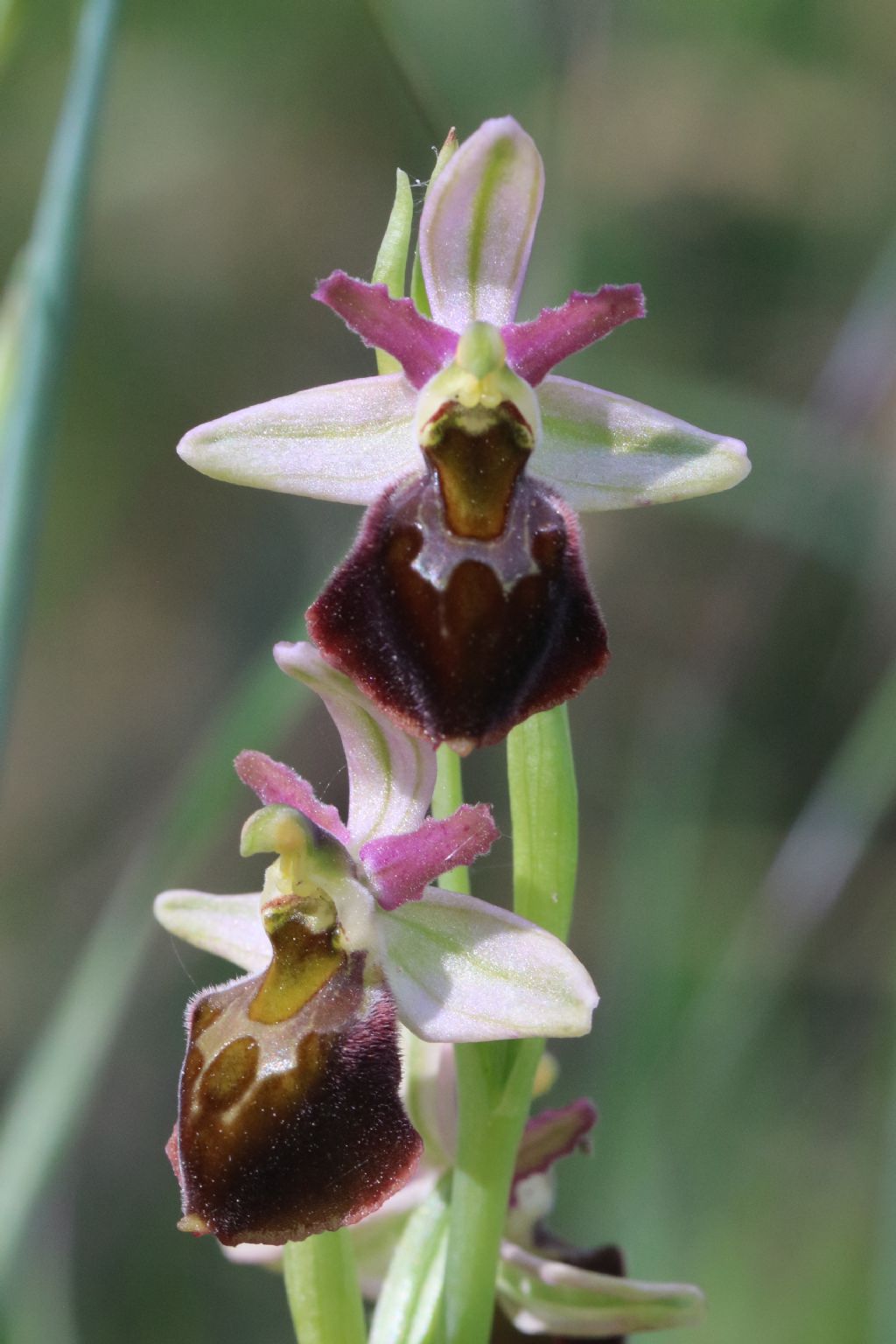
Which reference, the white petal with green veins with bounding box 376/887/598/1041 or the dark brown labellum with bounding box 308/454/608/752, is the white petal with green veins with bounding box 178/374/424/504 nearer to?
the dark brown labellum with bounding box 308/454/608/752

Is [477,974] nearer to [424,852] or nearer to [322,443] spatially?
[424,852]

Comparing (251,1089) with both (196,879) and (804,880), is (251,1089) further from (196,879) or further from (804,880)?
(196,879)

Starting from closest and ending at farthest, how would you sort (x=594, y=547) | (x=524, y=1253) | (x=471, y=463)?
(x=471, y=463)
(x=524, y=1253)
(x=594, y=547)

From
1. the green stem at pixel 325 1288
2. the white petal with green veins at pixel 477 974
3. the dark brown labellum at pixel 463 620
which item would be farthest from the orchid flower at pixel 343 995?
the green stem at pixel 325 1288

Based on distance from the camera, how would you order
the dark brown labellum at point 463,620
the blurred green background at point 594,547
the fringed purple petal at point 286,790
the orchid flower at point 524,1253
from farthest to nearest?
the blurred green background at point 594,547 → the orchid flower at point 524,1253 → the fringed purple petal at point 286,790 → the dark brown labellum at point 463,620

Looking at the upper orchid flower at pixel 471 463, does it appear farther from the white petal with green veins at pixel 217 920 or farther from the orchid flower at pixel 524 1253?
the orchid flower at pixel 524 1253

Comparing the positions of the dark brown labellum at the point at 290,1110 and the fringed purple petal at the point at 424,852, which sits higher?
the fringed purple petal at the point at 424,852

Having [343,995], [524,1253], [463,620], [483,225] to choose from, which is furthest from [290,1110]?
[483,225]

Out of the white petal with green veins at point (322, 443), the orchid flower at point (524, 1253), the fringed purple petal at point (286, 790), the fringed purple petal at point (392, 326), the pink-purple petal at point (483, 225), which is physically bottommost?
the orchid flower at point (524, 1253)
